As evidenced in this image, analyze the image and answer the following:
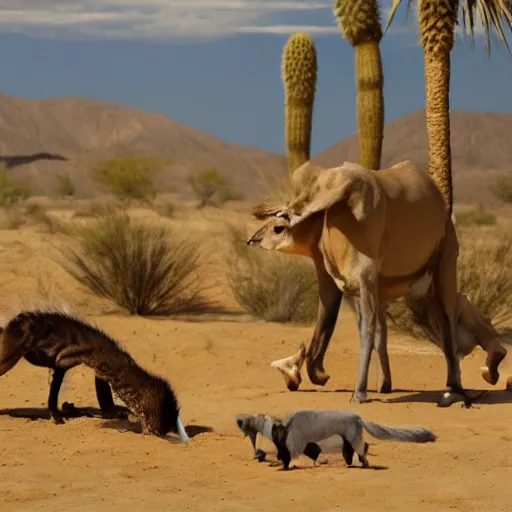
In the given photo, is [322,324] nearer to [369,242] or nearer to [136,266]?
[369,242]

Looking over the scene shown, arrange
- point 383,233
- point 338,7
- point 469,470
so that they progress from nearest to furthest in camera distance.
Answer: point 469,470
point 383,233
point 338,7

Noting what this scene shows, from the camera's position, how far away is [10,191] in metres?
49.2

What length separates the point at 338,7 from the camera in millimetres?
18156

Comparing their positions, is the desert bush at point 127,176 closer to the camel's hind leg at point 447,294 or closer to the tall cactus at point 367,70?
the tall cactus at point 367,70

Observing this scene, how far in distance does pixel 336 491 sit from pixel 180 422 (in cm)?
203

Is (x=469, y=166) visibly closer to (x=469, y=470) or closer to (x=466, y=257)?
(x=466, y=257)

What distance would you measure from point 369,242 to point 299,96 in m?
8.78

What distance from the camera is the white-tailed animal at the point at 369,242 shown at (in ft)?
33.0

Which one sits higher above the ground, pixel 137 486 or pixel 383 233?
pixel 383 233

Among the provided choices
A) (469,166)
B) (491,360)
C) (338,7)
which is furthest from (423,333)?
(469,166)

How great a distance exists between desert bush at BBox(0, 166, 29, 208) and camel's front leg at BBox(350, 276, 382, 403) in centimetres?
3641

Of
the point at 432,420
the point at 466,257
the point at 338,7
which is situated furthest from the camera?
the point at 338,7

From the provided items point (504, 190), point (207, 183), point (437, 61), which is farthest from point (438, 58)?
point (207, 183)

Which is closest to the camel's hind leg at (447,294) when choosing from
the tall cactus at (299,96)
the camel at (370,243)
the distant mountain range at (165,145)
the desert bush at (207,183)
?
the camel at (370,243)
